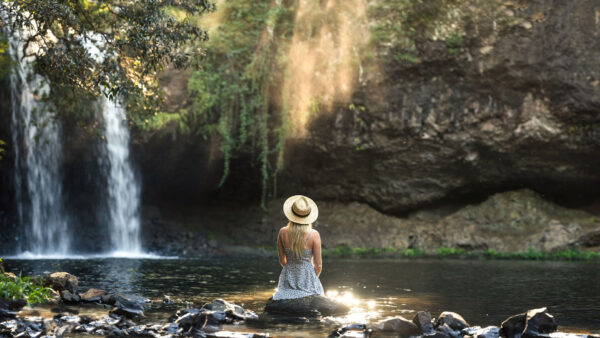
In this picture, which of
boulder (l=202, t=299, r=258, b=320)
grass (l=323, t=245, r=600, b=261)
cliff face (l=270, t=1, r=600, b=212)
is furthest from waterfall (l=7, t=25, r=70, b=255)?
boulder (l=202, t=299, r=258, b=320)

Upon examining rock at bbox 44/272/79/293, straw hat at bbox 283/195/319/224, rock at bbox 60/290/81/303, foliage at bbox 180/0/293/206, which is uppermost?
foliage at bbox 180/0/293/206

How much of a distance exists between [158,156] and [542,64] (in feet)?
45.7

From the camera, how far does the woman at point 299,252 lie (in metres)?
8.68

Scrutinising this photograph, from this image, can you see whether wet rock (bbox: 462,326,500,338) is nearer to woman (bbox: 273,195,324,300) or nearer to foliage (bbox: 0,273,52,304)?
woman (bbox: 273,195,324,300)

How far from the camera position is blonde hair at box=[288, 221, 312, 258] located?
28.7 feet

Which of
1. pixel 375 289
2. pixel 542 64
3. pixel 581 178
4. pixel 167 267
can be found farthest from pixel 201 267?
pixel 581 178

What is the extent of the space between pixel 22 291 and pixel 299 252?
3714mm

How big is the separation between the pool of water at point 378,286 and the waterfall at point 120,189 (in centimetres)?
533

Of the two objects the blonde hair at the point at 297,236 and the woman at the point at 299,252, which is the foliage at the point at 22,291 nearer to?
the woman at the point at 299,252

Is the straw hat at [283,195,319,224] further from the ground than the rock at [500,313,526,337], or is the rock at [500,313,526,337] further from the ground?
the straw hat at [283,195,319,224]

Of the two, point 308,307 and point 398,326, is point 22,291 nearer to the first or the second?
point 308,307

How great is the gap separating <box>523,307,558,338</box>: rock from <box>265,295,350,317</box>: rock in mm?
2657

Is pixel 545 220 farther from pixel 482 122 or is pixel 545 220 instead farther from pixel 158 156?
pixel 158 156

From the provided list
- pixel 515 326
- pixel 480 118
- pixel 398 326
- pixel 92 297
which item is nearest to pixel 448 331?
pixel 398 326
